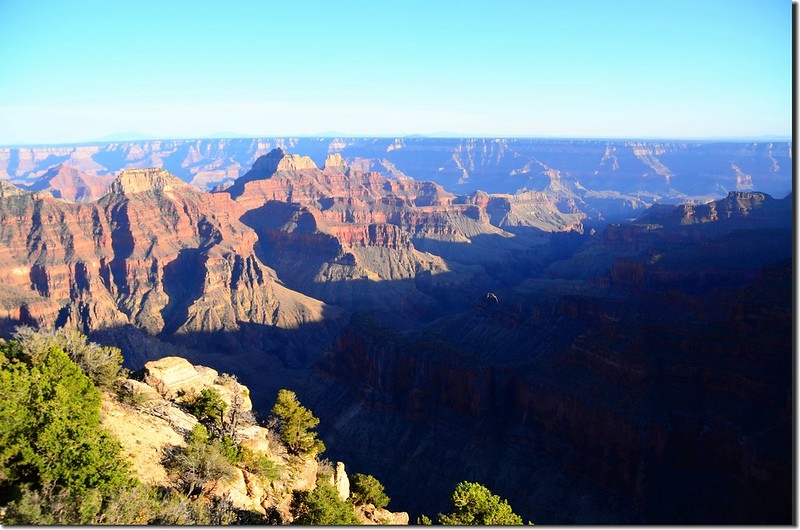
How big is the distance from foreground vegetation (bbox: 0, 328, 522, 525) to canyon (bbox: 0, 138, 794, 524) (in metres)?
24.3

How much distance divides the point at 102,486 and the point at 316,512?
854 centimetres

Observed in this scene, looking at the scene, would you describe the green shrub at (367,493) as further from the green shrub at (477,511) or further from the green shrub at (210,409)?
the green shrub at (210,409)

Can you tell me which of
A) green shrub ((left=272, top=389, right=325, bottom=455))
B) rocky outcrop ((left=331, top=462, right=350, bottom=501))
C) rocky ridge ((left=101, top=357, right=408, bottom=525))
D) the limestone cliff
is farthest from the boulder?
the limestone cliff

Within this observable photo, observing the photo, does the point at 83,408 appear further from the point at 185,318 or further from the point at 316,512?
the point at 185,318

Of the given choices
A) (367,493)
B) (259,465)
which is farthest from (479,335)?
(259,465)

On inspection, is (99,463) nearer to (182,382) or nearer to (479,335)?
(182,382)

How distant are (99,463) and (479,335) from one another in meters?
58.4

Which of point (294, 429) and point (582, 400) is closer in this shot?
point (294, 429)

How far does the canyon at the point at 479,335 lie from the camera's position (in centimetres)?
4641

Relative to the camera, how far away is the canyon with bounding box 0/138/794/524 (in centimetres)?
4641

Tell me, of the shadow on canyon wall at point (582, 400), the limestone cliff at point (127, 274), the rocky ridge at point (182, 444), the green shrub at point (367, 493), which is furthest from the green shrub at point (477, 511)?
the limestone cliff at point (127, 274)

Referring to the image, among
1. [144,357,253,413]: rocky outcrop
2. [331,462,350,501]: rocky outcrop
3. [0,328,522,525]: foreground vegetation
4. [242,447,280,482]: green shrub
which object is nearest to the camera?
[0,328,522,525]: foreground vegetation

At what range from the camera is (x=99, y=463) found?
63.9 feet

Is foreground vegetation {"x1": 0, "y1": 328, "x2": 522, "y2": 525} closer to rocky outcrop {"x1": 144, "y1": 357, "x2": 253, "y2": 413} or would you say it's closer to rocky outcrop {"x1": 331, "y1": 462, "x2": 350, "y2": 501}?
rocky outcrop {"x1": 331, "y1": 462, "x2": 350, "y2": 501}
